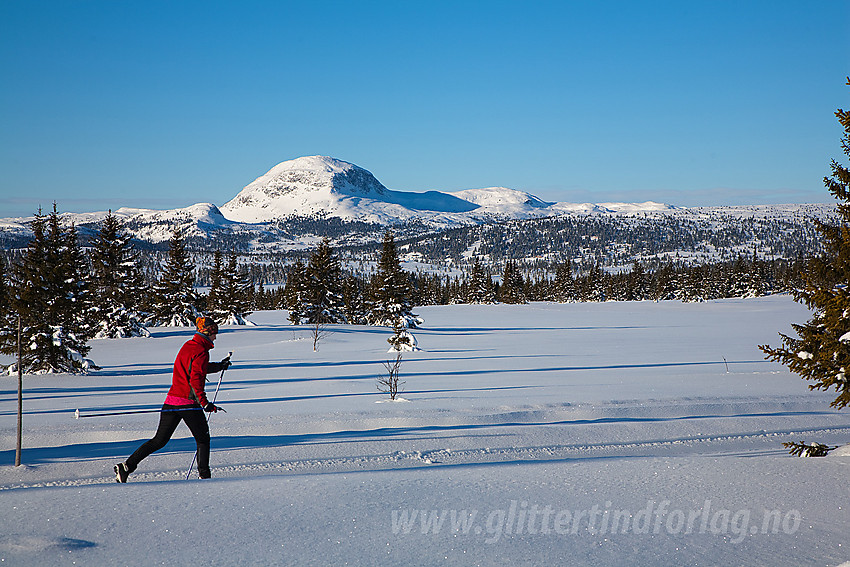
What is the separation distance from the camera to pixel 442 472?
581cm

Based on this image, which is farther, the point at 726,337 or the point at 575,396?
the point at 726,337

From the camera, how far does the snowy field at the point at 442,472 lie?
3963 millimetres

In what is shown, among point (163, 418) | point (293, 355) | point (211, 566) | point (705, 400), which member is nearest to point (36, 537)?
point (211, 566)

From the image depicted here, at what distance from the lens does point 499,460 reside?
7.81m

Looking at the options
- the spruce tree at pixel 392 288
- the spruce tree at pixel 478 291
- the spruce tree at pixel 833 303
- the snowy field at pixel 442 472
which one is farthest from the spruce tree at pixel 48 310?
the spruce tree at pixel 478 291

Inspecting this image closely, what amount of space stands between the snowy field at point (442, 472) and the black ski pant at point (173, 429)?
48 centimetres

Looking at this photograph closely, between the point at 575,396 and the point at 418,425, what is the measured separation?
4667mm

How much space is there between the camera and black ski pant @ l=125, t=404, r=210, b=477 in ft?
20.3

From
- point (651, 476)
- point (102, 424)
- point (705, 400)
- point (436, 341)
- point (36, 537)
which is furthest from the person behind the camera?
point (436, 341)

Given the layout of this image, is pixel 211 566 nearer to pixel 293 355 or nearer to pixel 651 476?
pixel 651 476

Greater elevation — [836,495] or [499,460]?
[836,495]

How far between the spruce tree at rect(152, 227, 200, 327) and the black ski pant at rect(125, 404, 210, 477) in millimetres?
34798

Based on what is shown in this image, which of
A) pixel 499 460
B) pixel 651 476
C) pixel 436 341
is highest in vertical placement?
pixel 651 476

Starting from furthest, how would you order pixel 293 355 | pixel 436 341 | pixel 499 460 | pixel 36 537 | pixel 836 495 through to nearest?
1. pixel 436 341
2. pixel 293 355
3. pixel 499 460
4. pixel 836 495
5. pixel 36 537
